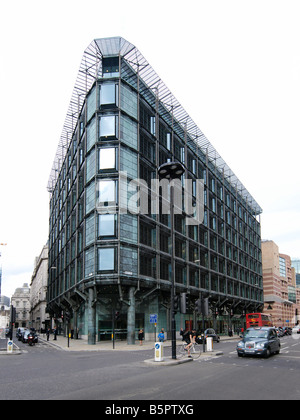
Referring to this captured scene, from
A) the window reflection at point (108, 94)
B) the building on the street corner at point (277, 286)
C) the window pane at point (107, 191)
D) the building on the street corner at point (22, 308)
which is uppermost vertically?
the window reflection at point (108, 94)

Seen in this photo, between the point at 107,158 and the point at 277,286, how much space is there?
95616 mm

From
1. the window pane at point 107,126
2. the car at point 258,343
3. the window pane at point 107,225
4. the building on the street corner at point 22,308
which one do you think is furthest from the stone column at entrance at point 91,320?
the building on the street corner at point 22,308

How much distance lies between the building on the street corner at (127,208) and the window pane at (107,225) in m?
0.10

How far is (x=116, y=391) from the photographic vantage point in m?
11.2

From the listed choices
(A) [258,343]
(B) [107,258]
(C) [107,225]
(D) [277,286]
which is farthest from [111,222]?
(D) [277,286]

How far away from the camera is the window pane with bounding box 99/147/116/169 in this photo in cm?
4200

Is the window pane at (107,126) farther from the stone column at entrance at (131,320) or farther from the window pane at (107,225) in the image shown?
Result: the stone column at entrance at (131,320)

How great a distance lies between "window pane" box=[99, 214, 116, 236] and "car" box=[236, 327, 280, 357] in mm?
19691

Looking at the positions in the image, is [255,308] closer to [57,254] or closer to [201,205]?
[201,205]

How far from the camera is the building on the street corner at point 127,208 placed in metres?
41.2

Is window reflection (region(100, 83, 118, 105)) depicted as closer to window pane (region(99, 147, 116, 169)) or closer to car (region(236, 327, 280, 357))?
window pane (region(99, 147, 116, 169))

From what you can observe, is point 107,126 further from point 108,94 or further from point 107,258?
point 107,258

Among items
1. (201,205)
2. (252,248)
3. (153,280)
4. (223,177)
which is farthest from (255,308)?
(153,280)

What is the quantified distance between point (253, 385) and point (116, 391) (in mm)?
4179
